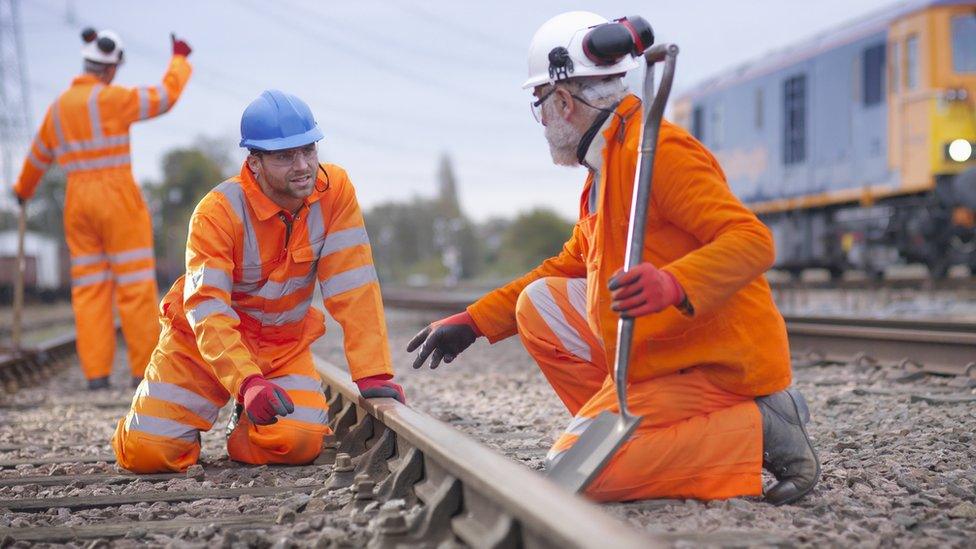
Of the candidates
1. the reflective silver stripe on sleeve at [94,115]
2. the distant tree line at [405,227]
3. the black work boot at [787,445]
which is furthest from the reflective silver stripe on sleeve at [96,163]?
the distant tree line at [405,227]

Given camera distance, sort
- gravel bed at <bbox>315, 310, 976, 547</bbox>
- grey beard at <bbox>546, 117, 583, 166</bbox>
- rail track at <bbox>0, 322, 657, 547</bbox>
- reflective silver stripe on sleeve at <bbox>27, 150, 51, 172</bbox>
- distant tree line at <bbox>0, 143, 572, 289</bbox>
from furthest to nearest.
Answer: distant tree line at <bbox>0, 143, 572, 289</bbox>
reflective silver stripe on sleeve at <bbox>27, 150, 51, 172</bbox>
grey beard at <bbox>546, 117, 583, 166</bbox>
gravel bed at <bbox>315, 310, 976, 547</bbox>
rail track at <bbox>0, 322, 657, 547</bbox>

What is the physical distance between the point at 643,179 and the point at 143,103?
4874 mm

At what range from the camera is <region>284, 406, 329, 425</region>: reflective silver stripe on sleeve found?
408 centimetres

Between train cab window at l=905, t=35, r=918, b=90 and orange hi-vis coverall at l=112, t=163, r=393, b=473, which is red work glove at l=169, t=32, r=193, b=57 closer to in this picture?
orange hi-vis coverall at l=112, t=163, r=393, b=473

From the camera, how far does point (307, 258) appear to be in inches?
163

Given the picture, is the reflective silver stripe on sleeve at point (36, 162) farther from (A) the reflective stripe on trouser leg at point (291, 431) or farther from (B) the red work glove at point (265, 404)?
(B) the red work glove at point (265, 404)

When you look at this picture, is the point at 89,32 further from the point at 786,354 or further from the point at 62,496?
the point at 786,354

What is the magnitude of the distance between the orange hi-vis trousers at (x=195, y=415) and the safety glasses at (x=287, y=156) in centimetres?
72

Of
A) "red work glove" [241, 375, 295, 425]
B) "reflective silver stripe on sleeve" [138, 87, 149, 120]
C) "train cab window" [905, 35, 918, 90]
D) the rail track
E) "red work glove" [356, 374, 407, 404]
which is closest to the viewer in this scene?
the rail track

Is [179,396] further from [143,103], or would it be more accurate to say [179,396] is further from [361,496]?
[143,103]

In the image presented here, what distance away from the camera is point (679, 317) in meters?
3.12

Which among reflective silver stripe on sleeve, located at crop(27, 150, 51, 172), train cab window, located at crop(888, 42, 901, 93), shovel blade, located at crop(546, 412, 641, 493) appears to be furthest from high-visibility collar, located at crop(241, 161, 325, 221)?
train cab window, located at crop(888, 42, 901, 93)

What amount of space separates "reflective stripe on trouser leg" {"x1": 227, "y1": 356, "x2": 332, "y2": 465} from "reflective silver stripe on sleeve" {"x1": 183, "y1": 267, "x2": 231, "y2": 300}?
1.64 ft

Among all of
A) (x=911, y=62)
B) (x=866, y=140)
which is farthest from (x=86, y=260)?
(x=866, y=140)
